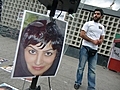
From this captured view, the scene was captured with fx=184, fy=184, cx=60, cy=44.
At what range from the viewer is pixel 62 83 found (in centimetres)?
272

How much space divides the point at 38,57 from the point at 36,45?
85mm

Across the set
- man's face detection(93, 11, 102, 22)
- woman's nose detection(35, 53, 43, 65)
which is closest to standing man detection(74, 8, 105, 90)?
man's face detection(93, 11, 102, 22)

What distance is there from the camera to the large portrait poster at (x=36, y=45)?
124cm

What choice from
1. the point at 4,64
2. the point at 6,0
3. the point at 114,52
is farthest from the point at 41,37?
the point at 6,0

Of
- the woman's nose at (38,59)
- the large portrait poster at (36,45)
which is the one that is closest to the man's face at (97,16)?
the large portrait poster at (36,45)

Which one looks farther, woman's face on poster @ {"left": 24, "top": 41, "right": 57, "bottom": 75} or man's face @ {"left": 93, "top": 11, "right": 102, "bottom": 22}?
man's face @ {"left": 93, "top": 11, "right": 102, "bottom": 22}

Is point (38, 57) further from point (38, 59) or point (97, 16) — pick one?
point (97, 16)

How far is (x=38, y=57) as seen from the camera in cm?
129

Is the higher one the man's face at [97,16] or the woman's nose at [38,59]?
the man's face at [97,16]

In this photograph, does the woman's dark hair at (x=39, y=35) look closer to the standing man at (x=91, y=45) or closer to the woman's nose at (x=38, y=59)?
the woman's nose at (x=38, y=59)

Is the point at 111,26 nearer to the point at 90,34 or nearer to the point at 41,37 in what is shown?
the point at 90,34

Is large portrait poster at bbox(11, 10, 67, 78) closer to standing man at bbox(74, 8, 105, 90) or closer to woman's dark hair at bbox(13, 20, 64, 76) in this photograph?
woman's dark hair at bbox(13, 20, 64, 76)

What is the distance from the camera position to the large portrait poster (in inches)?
48.9

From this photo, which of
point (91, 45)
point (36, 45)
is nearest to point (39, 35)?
point (36, 45)
